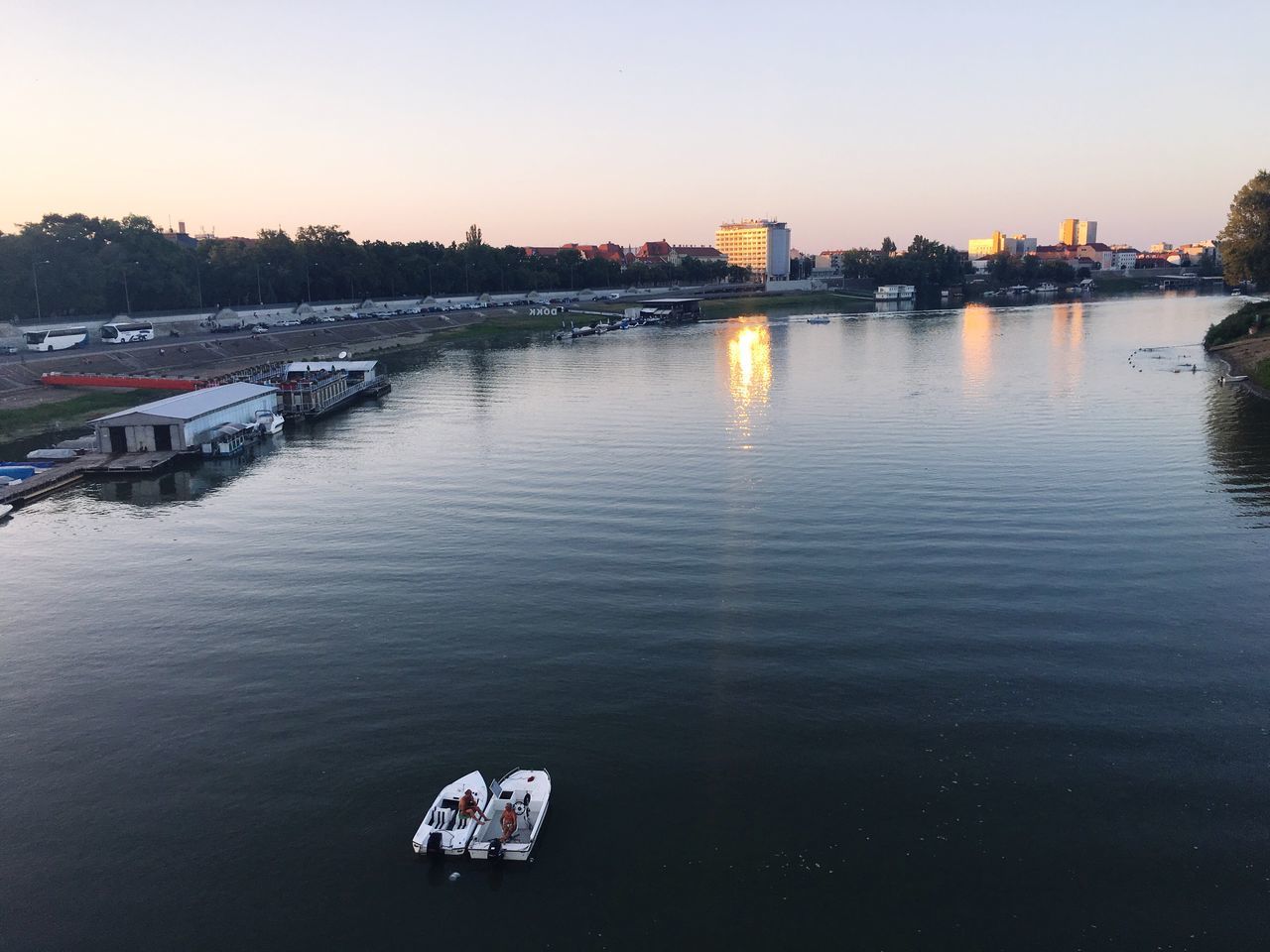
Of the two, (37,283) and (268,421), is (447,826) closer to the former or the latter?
(268,421)

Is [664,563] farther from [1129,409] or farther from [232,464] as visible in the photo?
[1129,409]

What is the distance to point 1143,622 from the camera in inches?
1414

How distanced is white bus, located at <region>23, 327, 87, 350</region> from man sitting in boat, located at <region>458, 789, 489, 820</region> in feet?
391

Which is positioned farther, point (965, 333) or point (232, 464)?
point (965, 333)

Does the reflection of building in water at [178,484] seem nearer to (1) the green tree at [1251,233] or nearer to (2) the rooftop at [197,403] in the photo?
(2) the rooftop at [197,403]

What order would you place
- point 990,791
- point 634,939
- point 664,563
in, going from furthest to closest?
1. point 664,563
2. point 990,791
3. point 634,939

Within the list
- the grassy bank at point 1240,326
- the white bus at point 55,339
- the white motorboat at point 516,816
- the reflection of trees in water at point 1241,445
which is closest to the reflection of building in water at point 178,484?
the white motorboat at point 516,816

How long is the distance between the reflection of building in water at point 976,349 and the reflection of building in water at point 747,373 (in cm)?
2476

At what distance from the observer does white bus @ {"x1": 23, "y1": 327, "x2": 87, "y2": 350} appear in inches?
4500

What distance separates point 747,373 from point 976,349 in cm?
4339

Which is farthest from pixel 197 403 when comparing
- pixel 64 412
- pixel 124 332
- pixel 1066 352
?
pixel 1066 352

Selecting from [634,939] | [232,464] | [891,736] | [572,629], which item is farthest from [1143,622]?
[232,464]

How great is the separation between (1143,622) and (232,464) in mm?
65928

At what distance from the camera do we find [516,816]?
2425cm
